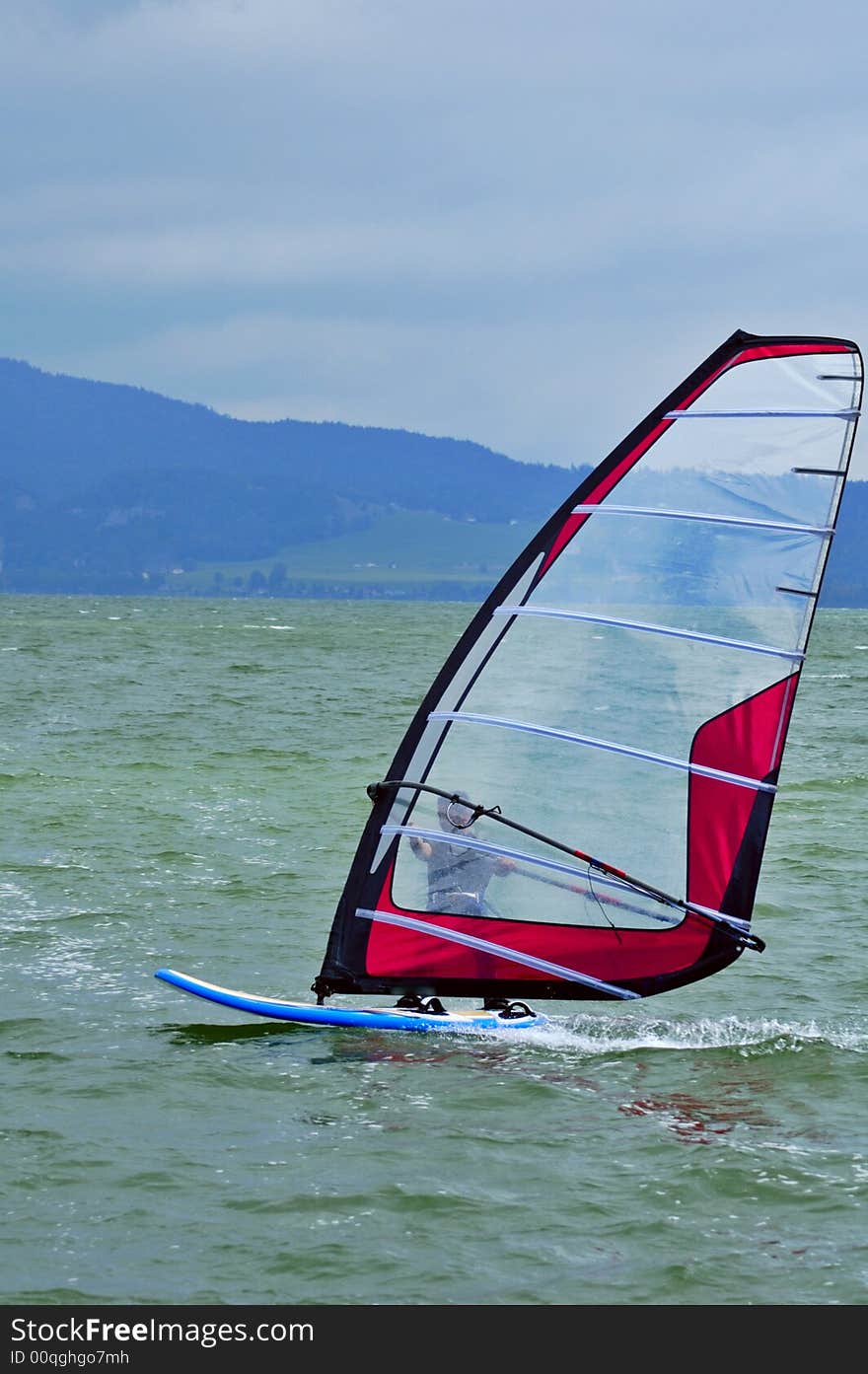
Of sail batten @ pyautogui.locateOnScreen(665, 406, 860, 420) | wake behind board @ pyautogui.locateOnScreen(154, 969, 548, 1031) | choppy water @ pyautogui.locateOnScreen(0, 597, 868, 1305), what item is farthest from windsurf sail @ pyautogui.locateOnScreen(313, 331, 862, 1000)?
choppy water @ pyautogui.locateOnScreen(0, 597, 868, 1305)

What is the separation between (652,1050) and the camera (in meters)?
8.68

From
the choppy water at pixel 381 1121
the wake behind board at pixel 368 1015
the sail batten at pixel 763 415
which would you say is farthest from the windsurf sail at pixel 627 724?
the choppy water at pixel 381 1121

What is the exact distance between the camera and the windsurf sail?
7508mm

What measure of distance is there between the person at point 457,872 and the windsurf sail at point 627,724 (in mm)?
11

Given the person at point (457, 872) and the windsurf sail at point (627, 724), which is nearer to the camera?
the windsurf sail at point (627, 724)

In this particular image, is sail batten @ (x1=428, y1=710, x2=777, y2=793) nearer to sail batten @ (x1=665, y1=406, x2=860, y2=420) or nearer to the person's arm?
the person's arm

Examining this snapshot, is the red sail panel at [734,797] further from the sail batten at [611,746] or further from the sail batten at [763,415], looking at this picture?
the sail batten at [763,415]

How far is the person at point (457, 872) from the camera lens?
320 inches

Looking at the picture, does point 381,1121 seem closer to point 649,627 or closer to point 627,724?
point 627,724

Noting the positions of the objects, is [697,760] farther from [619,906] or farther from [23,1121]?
[23,1121]

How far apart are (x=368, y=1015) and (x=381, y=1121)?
3.62 feet

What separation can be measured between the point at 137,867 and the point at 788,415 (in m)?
8.44

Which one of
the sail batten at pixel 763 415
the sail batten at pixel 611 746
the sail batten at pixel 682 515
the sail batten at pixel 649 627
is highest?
the sail batten at pixel 763 415

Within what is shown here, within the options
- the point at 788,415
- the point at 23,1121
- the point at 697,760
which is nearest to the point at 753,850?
the point at 697,760
